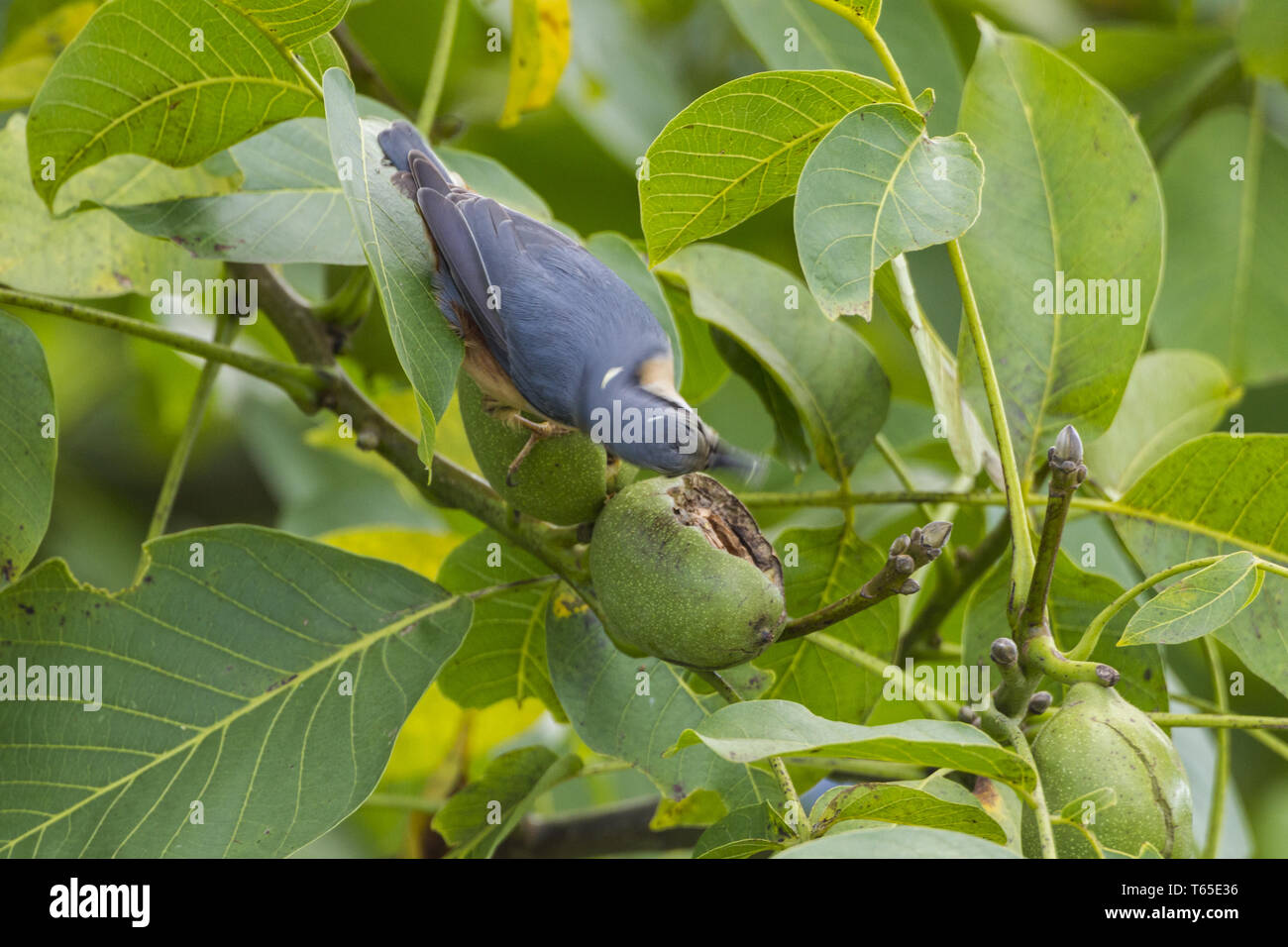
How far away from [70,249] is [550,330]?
0.61 metres

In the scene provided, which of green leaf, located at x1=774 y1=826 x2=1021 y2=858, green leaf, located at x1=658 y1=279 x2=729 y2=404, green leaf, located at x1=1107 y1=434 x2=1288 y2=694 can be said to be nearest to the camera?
green leaf, located at x1=774 y1=826 x2=1021 y2=858

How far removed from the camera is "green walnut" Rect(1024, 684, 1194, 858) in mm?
977

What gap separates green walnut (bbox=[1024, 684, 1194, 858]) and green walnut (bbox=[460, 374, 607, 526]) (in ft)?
1.56

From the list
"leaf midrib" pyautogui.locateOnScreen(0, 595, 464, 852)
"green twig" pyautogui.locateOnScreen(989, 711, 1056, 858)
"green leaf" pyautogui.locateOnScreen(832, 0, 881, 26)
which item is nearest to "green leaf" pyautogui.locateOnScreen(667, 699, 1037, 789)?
"green twig" pyautogui.locateOnScreen(989, 711, 1056, 858)

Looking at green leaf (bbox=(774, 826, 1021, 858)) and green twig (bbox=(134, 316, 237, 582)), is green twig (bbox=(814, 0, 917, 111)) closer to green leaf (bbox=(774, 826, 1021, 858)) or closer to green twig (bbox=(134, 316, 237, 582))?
green leaf (bbox=(774, 826, 1021, 858))

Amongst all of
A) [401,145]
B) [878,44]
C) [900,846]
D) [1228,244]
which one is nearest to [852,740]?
[900,846]

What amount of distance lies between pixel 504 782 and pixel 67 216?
32.0 inches

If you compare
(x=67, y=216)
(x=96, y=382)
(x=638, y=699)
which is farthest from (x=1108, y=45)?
(x=96, y=382)

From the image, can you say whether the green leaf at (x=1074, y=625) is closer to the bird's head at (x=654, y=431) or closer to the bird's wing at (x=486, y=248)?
the bird's head at (x=654, y=431)

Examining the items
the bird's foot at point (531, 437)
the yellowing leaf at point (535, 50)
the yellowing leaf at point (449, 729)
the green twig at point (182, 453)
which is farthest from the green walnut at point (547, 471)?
the yellowing leaf at point (449, 729)

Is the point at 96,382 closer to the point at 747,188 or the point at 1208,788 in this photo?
the point at 747,188

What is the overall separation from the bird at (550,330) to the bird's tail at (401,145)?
0.12 feet

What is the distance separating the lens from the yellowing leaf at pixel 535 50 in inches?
62.6

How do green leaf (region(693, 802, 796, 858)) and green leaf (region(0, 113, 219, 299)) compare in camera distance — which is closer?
green leaf (region(693, 802, 796, 858))
